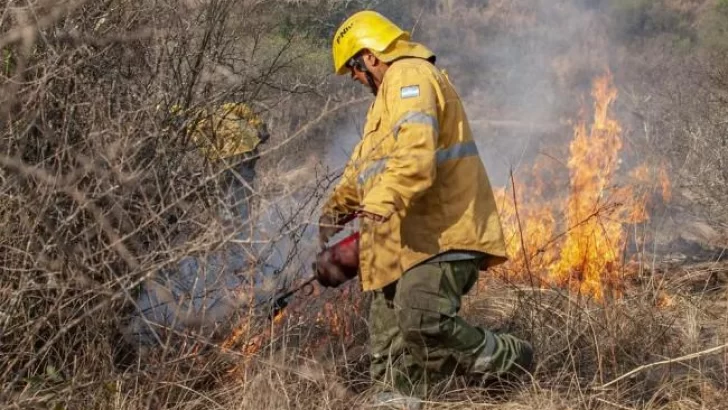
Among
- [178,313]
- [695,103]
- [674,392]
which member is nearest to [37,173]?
[178,313]

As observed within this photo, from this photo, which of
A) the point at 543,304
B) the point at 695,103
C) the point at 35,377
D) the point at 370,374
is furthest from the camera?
the point at 695,103

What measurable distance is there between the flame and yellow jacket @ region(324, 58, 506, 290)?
101cm

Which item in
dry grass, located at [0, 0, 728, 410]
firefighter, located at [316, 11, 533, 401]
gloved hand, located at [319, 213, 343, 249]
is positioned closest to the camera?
dry grass, located at [0, 0, 728, 410]

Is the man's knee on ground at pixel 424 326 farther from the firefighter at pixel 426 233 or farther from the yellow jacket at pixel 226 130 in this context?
the yellow jacket at pixel 226 130

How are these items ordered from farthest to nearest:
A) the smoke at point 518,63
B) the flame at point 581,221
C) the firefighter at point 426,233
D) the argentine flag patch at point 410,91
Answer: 1. the smoke at point 518,63
2. the flame at point 581,221
3. the firefighter at point 426,233
4. the argentine flag patch at point 410,91

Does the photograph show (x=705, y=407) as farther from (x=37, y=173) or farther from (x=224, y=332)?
(x=37, y=173)

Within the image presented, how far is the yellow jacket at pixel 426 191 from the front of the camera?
3.71m

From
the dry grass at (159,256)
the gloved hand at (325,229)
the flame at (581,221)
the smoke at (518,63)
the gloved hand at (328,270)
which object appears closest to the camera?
the dry grass at (159,256)

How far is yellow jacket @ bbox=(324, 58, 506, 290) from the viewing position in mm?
3711

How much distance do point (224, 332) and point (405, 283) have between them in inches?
31.6

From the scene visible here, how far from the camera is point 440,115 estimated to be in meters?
3.74

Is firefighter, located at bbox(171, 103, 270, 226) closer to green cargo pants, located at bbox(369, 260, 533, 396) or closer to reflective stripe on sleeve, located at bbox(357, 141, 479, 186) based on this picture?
reflective stripe on sleeve, located at bbox(357, 141, 479, 186)

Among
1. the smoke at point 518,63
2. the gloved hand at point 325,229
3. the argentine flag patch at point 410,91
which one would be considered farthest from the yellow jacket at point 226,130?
the smoke at point 518,63

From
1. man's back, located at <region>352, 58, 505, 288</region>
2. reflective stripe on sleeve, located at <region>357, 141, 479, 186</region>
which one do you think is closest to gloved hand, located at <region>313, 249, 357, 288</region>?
man's back, located at <region>352, 58, 505, 288</region>
